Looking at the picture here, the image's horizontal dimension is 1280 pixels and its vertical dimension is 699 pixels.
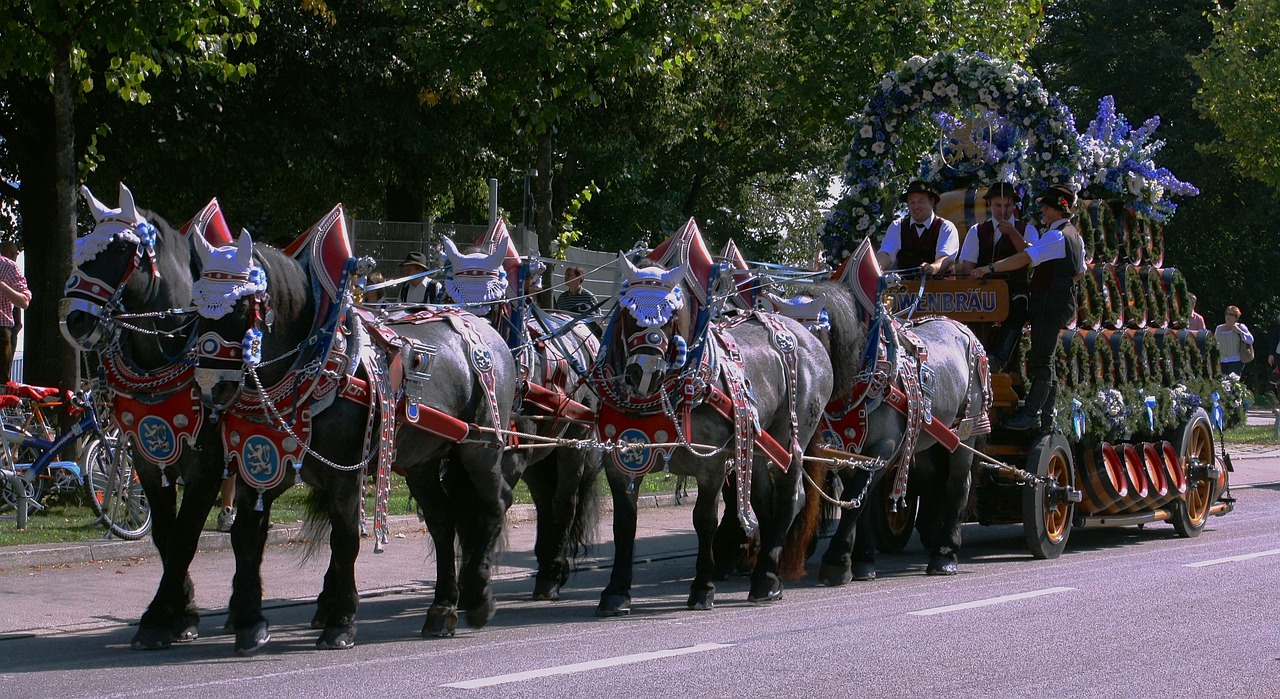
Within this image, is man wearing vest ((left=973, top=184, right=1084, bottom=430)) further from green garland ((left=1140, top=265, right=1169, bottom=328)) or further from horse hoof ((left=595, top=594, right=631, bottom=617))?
horse hoof ((left=595, top=594, right=631, bottom=617))

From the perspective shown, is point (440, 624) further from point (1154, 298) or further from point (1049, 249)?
point (1154, 298)

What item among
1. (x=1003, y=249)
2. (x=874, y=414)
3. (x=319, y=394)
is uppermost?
(x=1003, y=249)

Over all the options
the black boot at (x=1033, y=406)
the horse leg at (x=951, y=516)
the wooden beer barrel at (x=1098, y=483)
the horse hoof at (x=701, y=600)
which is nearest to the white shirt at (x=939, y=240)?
the black boot at (x=1033, y=406)

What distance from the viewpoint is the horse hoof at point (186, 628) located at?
7.79m

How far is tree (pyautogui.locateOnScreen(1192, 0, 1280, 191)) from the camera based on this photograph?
25.8m

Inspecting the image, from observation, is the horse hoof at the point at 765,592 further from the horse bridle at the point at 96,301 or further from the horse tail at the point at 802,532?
the horse bridle at the point at 96,301

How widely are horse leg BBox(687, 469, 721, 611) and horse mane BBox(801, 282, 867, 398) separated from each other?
165 centimetres

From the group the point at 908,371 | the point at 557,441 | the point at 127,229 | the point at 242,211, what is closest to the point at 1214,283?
the point at 242,211

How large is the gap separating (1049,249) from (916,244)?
1.14 meters

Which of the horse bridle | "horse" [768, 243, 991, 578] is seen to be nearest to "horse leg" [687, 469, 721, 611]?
"horse" [768, 243, 991, 578]

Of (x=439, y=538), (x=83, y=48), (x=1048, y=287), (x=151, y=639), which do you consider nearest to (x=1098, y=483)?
(x=1048, y=287)

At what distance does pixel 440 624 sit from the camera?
8.11 m

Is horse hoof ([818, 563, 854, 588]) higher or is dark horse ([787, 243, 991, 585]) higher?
dark horse ([787, 243, 991, 585])

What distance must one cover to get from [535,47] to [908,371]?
5680 millimetres
